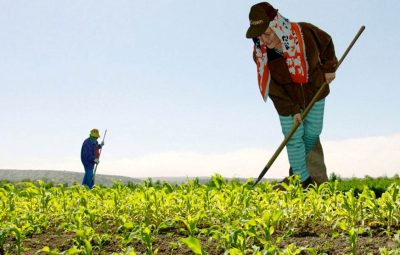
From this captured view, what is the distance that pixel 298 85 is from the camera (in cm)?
773

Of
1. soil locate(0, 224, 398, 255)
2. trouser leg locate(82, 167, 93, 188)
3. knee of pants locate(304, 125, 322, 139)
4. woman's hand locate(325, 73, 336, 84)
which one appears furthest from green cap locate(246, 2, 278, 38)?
trouser leg locate(82, 167, 93, 188)

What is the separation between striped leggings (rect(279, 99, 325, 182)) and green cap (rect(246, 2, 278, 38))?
128 centimetres

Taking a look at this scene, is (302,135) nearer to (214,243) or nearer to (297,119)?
(297,119)

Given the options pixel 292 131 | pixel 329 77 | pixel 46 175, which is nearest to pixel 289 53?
pixel 329 77

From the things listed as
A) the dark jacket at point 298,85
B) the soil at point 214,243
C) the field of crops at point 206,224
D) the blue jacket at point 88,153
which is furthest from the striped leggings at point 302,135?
the blue jacket at point 88,153

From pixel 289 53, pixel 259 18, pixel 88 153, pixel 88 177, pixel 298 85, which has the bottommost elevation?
pixel 88 177

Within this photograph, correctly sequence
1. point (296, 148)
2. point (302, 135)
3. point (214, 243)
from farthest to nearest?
point (302, 135)
point (296, 148)
point (214, 243)

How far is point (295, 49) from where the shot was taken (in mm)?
7609

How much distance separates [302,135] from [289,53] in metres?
1.22

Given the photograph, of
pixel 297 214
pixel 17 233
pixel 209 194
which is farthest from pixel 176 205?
pixel 17 233

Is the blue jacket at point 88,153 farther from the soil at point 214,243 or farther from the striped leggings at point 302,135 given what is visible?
the soil at point 214,243

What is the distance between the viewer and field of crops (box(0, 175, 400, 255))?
12.0 ft

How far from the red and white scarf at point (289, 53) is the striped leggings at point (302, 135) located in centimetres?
52

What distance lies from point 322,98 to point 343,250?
4.57 metres
